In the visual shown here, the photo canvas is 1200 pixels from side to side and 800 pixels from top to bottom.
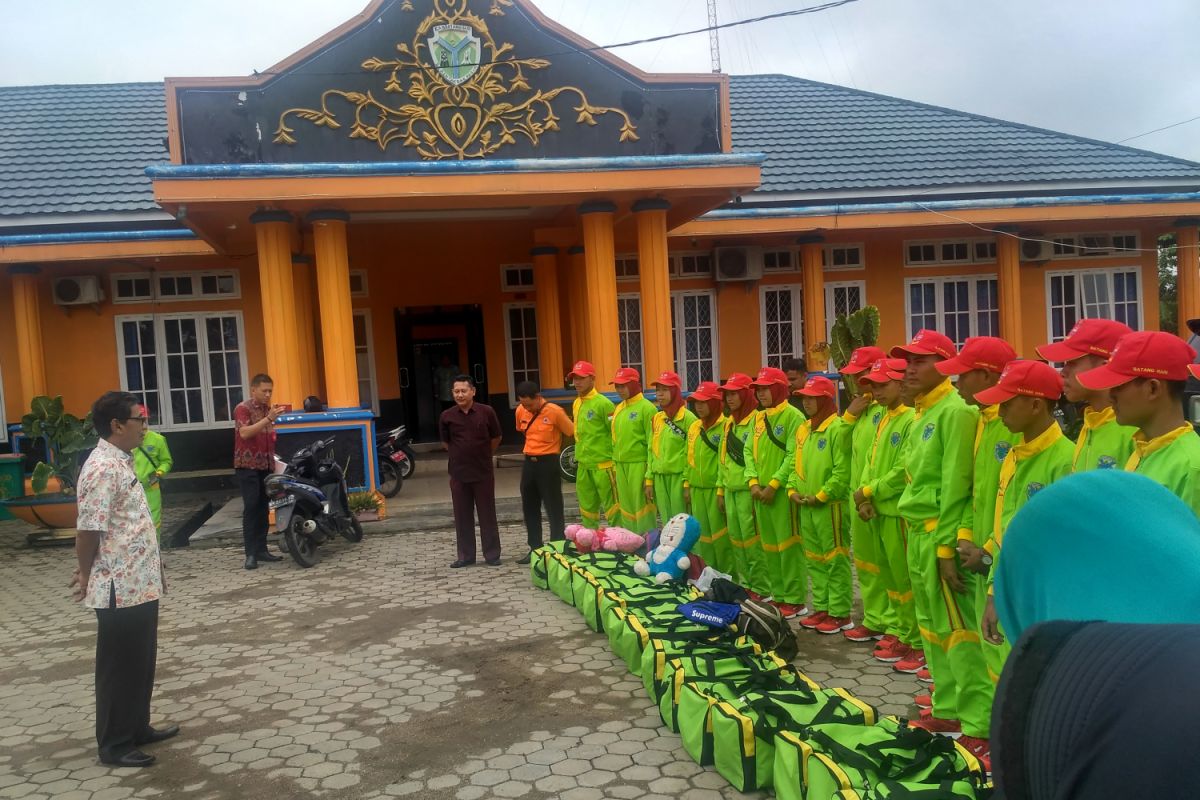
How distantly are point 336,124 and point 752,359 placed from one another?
7212 mm

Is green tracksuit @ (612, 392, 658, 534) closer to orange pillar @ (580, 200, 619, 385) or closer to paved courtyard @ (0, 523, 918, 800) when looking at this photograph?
paved courtyard @ (0, 523, 918, 800)

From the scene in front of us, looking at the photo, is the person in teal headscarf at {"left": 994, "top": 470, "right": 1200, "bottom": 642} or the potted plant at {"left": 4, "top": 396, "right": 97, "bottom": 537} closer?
the person in teal headscarf at {"left": 994, "top": 470, "right": 1200, "bottom": 642}

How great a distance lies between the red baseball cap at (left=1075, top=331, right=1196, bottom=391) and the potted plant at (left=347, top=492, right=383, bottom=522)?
8.08 m

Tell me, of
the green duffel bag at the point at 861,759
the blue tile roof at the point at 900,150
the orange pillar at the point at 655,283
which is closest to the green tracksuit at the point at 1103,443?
the green duffel bag at the point at 861,759

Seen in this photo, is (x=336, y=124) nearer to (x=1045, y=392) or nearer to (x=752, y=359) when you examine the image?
(x=752, y=359)

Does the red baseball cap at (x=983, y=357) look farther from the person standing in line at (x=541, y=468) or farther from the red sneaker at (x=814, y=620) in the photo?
the person standing in line at (x=541, y=468)

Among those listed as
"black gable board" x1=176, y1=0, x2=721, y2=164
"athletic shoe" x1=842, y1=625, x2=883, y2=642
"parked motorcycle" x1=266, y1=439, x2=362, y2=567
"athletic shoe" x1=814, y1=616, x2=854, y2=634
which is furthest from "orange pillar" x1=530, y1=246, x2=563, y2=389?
"athletic shoe" x1=842, y1=625, x2=883, y2=642

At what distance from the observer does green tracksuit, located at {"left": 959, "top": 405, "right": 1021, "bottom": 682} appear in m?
3.63

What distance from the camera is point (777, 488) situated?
5.71m

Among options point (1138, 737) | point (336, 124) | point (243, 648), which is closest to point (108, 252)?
point (336, 124)

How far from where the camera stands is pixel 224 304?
41.8ft

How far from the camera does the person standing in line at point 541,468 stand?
307 inches

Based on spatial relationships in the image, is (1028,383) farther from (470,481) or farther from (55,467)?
(55,467)

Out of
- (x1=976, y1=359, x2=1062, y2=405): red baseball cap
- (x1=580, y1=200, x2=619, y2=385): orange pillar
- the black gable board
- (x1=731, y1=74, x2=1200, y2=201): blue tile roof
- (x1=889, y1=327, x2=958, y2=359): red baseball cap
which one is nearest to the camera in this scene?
(x1=976, y1=359, x2=1062, y2=405): red baseball cap
